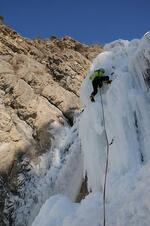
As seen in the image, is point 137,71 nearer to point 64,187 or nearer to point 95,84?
point 95,84

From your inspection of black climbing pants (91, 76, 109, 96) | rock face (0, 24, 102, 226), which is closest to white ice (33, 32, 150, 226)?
black climbing pants (91, 76, 109, 96)

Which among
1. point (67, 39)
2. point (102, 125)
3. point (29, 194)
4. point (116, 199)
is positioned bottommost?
point (116, 199)

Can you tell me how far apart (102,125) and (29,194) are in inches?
220

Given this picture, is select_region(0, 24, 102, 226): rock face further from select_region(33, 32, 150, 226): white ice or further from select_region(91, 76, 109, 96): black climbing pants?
select_region(91, 76, 109, 96): black climbing pants

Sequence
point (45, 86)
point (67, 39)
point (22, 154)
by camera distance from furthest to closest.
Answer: point (67, 39), point (45, 86), point (22, 154)

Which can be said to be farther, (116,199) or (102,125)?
(102,125)

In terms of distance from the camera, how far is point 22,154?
47.7 ft

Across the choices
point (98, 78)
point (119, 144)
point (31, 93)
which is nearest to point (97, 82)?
point (98, 78)

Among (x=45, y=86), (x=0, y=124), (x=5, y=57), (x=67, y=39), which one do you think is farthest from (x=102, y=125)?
(x=67, y=39)

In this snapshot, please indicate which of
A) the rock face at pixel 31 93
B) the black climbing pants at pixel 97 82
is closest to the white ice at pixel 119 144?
the black climbing pants at pixel 97 82

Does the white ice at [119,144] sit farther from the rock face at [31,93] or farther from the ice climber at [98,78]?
the rock face at [31,93]

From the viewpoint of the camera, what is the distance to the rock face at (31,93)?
14570 millimetres

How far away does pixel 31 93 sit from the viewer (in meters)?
16.4

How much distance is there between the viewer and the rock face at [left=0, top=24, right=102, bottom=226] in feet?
47.8
